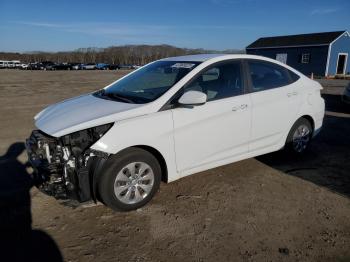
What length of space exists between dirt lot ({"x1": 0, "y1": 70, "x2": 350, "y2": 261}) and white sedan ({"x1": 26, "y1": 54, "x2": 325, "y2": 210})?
0.35m

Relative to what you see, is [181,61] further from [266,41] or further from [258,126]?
[266,41]

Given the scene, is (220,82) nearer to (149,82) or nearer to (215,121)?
(215,121)

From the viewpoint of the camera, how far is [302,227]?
11.7ft

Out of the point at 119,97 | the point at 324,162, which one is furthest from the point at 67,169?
the point at 324,162

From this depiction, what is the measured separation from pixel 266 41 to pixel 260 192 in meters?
39.6

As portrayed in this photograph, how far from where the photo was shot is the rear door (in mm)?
4766

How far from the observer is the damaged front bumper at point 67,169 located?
11.5 feet

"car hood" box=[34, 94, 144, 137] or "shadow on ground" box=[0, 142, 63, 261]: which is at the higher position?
"car hood" box=[34, 94, 144, 137]

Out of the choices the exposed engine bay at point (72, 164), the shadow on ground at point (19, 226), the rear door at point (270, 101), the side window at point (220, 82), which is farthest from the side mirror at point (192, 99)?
the shadow on ground at point (19, 226)

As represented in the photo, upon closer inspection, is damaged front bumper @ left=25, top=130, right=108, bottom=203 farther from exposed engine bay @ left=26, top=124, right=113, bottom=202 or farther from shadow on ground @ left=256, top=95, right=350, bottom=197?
shadow on ground @ left=256, top=95, right=350, bottom=197

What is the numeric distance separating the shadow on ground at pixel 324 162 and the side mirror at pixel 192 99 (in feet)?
7.07

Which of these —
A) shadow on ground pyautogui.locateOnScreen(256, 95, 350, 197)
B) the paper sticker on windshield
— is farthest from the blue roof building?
the paper sticker on windshield

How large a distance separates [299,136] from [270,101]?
1.11 metres

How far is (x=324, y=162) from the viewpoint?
5.60 metres
